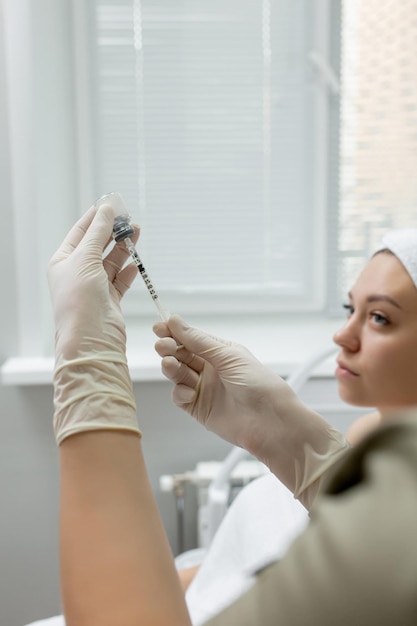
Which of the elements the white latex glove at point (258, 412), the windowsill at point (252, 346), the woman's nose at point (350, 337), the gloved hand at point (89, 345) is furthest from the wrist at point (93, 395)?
the windowsill at point (252, 346)

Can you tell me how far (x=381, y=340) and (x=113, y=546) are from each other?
737mm

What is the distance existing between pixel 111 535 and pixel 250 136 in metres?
1.64

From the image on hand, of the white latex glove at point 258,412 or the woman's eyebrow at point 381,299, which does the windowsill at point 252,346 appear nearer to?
the woman's eyebrow at point 381,299

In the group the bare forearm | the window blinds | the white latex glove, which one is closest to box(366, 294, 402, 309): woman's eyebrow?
the white latex glove

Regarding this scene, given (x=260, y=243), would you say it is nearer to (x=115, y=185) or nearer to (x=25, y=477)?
(x=115, y=185)

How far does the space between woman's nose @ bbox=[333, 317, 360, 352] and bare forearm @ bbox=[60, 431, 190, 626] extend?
65 cm

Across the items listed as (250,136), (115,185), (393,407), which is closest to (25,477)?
(115,185)

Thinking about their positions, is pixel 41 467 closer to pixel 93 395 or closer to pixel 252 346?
pixel 252 346

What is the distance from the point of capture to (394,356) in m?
1.22

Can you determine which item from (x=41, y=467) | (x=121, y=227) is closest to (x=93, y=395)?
(x=121, y=227)

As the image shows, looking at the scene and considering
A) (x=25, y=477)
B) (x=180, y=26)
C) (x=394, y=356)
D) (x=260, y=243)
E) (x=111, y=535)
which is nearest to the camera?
(x=111, y=535)

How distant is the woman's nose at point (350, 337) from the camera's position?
50.2 inches

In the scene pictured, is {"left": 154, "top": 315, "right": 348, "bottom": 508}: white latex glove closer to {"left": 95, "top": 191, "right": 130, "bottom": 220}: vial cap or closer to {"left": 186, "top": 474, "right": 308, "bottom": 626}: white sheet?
{"left": 95, "top": 191, "right": 130, "bottom": 220}: vial cap

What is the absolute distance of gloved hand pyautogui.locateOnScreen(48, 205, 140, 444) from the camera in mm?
792
